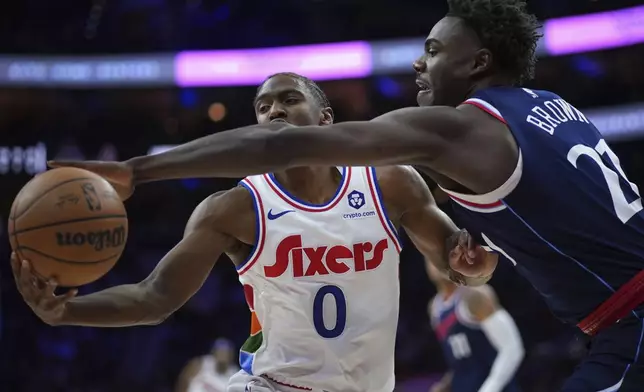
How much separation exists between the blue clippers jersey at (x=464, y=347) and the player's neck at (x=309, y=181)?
11.4 ft

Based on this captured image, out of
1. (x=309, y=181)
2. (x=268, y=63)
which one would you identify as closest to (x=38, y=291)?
(x=309, y=181)

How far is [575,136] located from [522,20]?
1.87 ft

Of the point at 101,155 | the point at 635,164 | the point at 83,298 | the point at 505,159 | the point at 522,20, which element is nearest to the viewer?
the point at 505,159

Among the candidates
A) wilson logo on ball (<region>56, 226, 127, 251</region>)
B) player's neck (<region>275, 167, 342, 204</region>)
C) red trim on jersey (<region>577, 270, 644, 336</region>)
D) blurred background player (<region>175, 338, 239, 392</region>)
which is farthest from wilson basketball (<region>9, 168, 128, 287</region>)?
blurred background player (<region>175, 338, 239, 392</region>)

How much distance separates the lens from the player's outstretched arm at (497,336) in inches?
264

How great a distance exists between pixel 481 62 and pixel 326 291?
112 cm

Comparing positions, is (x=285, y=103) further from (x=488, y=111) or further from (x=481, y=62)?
(x=488, y=111)

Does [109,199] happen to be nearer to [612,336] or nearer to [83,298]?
[83,298]

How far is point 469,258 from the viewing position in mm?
3465

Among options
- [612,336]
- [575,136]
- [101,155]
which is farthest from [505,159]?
[101,155]

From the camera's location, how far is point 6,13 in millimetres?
16953

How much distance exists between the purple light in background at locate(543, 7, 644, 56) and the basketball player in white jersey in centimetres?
1167

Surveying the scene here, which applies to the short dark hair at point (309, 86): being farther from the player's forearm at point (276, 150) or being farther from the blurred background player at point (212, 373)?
the blurred background player at point (212, 373)

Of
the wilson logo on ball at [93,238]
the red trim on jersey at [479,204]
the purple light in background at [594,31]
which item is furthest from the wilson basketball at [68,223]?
the purple light in background at [594,31]
